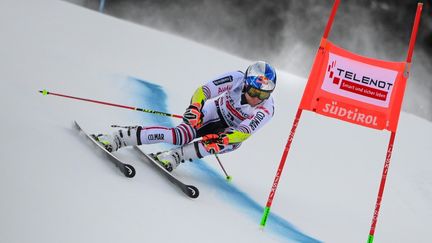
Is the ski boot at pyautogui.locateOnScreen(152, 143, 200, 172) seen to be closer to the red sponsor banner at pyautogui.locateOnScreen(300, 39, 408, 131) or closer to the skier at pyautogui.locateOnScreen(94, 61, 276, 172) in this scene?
the skier at pyautogui.locateOnScreen(94, 61, 276, 172)

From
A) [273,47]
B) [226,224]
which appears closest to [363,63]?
[226,224]

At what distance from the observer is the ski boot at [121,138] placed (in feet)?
15.5

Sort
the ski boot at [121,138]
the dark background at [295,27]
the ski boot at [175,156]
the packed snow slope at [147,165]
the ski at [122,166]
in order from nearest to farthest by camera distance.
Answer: the packed snow slope at [147,165]
the ski at [122,166]
the ski boot at [121,138]
the ski boot at [175,156]
the dark background at [295,27]

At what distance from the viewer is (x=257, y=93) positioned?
493cm

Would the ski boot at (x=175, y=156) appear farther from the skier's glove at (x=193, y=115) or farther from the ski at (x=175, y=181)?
the skier's glove at (x=193, y=115)

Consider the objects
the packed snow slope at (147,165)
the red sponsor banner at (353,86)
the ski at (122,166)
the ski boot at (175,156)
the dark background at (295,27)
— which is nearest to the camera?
the packed snow slope at (147,165)

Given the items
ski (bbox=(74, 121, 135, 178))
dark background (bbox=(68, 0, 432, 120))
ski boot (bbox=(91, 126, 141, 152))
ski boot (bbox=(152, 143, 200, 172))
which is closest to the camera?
ski (bbox=(74, 121, 135, 178))

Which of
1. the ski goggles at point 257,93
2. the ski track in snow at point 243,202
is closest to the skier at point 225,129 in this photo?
the ski goggles at point 257,93

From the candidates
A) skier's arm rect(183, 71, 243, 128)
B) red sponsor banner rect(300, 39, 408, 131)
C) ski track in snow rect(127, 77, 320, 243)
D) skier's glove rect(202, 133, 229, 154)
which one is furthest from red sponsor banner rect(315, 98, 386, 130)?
ski track in snow rect(127, 77, 320, 243)

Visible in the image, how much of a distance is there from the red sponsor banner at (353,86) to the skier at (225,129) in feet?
1.78

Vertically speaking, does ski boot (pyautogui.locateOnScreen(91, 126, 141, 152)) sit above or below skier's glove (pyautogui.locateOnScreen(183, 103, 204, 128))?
below

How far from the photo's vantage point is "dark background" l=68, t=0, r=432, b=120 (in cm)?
1723

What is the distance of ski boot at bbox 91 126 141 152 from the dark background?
14135mm

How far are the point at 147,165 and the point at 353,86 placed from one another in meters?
1.93
